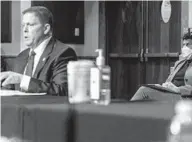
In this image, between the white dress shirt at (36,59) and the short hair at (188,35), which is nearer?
the white dress shirt at (36,59)

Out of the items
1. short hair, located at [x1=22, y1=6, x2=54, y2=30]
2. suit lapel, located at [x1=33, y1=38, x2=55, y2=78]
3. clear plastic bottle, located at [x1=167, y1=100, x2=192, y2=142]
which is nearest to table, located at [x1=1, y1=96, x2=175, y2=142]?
clear plastic bottle, located at [x1=167, y1=100, x2=192, y2=142]

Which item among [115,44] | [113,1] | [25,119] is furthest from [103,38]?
[25,119]

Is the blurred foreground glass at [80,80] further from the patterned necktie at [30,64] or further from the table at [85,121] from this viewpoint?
the patterned necktie at [30,64]

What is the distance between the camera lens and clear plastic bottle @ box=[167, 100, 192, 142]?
3.02 ft

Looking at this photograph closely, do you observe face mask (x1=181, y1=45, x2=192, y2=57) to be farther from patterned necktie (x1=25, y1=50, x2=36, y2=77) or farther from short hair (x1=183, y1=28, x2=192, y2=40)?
patterned necktie (x1=25, y1=50, x2=36, y2=77)

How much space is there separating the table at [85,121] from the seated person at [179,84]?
185mm

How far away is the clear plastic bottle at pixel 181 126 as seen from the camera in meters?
0.92

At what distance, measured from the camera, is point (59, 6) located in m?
2.16

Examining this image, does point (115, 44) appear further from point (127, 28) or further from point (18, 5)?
point (18, 5)

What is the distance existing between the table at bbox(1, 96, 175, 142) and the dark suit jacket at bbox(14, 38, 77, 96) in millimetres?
339

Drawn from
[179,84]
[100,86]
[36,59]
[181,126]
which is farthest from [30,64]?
[181,126]

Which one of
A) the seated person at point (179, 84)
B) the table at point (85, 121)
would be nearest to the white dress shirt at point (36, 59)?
the table at point (85, 121)

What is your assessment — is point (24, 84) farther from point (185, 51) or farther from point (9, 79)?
point (185, 51)

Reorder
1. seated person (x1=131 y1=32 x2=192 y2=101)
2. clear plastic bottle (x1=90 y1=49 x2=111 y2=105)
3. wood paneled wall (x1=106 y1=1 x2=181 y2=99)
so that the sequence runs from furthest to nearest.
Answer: wood paneled wall (x1=106 y1=1 x2=181 y2=99)
seated person (x1=131 y1=32 x2=192 y2=101)
clear plastic bottle (x1=90 y1=49 x2=111 y2=105)
